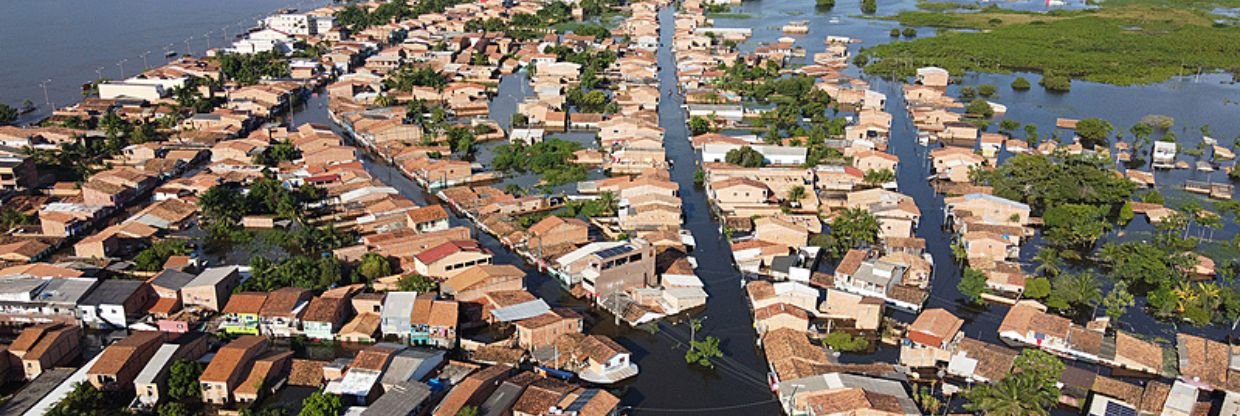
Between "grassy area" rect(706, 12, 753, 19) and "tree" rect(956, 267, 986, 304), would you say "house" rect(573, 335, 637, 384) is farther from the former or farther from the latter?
"grassy area" rect(706, 12, 753, 19)

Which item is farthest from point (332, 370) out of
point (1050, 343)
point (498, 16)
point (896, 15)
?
point (896, 15)

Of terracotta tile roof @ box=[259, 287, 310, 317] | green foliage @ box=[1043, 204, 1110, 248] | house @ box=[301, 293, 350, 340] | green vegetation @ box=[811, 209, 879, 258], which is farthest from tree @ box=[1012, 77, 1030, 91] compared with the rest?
terracotta tile roof @ box=[259, 287, 310, 317]

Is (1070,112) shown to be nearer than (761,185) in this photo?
No

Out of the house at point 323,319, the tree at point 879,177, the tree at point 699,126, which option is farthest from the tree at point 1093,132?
the house at point 323,319

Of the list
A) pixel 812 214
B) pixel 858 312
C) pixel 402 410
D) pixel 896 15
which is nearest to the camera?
pixel 402 410

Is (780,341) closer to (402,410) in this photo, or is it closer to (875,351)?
(875,351)

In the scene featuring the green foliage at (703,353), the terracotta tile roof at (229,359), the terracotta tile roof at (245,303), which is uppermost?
the terracotta tile roof at (245,303)

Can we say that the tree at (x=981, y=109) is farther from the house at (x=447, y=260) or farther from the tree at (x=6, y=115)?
the tree at (x=6, y=115)
